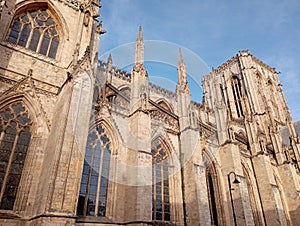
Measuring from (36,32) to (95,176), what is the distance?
7.39m

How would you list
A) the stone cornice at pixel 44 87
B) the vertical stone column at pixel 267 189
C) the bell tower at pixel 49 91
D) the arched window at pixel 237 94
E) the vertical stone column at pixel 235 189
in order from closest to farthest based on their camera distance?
the bell tower at pixel 49 91 < the stone cornice at pixel 44 87 < the vertical stone column at pixel 235 189 < the vertical stone column at pixel 267 189 < the arched window at pixel 237 94

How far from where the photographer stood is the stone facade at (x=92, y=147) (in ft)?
27.0

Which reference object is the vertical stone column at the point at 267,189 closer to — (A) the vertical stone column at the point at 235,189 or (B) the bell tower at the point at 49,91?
(A) the vertical stone column at the point at 235,189

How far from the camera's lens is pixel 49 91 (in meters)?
10.5

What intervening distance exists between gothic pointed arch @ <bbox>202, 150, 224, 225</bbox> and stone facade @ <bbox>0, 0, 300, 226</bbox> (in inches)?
2.3

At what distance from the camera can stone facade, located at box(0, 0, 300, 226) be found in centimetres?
823

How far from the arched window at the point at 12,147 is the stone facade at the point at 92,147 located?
32mm

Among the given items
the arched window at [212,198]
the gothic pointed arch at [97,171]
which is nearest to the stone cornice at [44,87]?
the gothic pointed arch at [97,171]

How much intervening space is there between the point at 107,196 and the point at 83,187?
1.11 metres

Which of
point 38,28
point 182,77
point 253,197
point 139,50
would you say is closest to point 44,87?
point 38,28

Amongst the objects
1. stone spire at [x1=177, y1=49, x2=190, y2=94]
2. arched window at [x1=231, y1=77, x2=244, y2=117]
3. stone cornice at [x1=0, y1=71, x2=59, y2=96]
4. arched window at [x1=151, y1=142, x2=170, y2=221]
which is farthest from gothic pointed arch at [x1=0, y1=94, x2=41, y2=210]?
arched window at [x1=231, y1=77, x2=244, y2=117]

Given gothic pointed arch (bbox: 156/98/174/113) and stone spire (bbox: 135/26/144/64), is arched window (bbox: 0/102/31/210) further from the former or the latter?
gothic pointed arch (bbox: 156/98/174/113)

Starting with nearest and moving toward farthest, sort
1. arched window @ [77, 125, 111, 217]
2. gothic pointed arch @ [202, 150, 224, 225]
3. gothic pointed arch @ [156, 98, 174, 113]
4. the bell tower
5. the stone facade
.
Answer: the bell tower
the stone facade
arched window @ [77, 125, 111, 217]
gothic pointed arch @ [202, 150, 224, 225]
gothic pointed arch @ [156, 98, 174, 113]

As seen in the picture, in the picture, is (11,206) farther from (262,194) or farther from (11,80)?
(262,194)
